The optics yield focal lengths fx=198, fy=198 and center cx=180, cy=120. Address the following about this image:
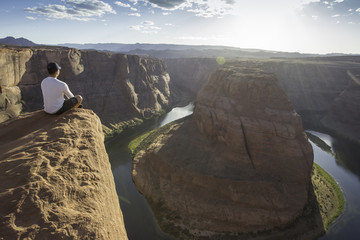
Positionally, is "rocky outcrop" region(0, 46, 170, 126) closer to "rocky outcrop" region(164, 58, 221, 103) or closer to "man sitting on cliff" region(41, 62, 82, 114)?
"rocky outcrop" region(164, 58, 221, 103)

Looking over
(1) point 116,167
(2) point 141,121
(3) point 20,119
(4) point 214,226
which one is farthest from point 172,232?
(2) point 141,121

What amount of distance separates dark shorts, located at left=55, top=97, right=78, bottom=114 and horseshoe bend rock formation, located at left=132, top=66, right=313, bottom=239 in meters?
25.9

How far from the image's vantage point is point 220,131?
3878cm

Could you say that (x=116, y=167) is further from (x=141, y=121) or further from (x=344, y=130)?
(x=344, y=130)

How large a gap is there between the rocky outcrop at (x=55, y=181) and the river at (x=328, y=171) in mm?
25819

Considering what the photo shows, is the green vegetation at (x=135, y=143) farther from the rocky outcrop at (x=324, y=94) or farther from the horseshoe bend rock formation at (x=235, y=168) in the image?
the rocky outcrop at (x=324, y=94)

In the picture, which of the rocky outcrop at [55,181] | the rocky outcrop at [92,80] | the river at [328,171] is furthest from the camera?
the rocky outcrop at [92,80]

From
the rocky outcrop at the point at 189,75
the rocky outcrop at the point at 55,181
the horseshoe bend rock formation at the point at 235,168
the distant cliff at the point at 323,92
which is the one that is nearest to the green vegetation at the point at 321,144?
the distant cliff at the point at 323,92

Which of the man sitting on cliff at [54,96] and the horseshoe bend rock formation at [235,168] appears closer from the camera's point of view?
the man sitting on cliff at [54,96]

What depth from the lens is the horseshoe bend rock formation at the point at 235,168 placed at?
1163 inches

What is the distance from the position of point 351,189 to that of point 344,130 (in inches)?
1487

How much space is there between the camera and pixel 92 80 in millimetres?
75188

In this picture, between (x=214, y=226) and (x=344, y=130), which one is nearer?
(x=214, y=226)

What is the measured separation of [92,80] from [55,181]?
253 feet
